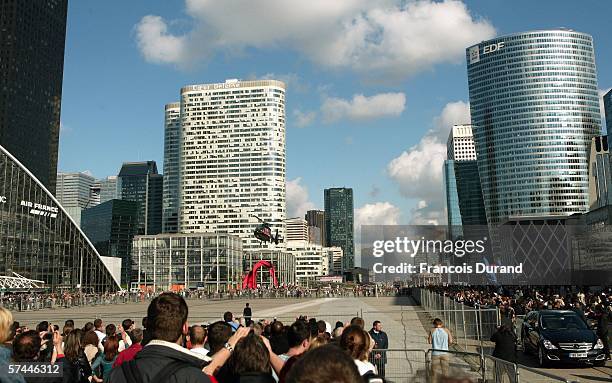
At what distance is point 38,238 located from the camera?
65.6 metres

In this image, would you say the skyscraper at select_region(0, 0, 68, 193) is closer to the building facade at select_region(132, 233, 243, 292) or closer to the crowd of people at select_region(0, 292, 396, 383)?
the building facade at select_region(132, 233, 243, 292)

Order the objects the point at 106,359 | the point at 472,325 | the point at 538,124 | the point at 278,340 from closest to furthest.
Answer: the point at 106,359 < the point at 278,340 < the point at 472,325 < the point at 538,124

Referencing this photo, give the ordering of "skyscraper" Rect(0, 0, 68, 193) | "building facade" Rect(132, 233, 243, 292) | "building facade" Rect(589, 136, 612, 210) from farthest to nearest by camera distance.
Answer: "building facade" Rect(589, 136, 612, 210) < "skyscraper" Rect(0, 0, 68, 193) < "building facade" Rect(132, 233, 243, 292)

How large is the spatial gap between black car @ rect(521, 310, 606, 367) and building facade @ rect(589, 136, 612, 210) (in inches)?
5354

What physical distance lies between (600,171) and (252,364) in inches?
6542

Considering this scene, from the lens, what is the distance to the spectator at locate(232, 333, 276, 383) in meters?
4.07

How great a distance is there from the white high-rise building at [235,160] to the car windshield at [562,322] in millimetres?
174605

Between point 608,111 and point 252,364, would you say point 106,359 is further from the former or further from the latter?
point 608,111

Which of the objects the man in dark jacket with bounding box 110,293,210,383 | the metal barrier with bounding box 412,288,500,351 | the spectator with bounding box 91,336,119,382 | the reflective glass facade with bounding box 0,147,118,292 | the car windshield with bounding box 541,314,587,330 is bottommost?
the metal barrier with bounding box 412,288,500,351

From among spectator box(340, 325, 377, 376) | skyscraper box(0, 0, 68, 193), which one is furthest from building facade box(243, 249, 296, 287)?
spectator box(340, 325, 377, 376)

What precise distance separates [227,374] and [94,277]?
261ft

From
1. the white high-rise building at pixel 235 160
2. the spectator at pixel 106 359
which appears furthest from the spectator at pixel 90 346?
the white high-rise building at pixel 235 160

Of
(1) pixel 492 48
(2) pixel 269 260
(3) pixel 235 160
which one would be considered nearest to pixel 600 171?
(1) pixel 492 48

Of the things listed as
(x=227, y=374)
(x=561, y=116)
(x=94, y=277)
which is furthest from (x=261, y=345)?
(x=561, y=116)
